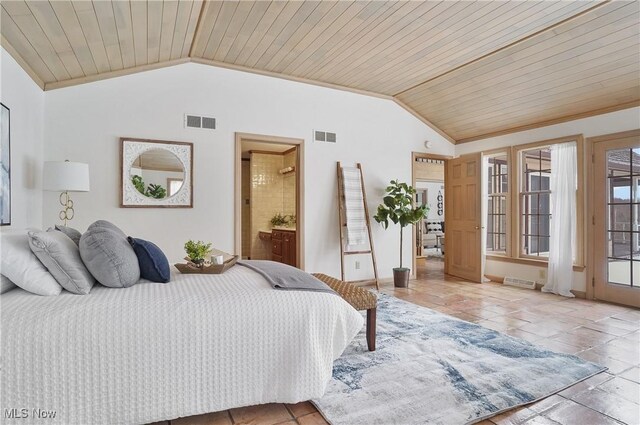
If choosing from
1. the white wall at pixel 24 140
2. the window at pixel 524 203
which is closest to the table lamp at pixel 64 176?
the white wall at pixel 24 140

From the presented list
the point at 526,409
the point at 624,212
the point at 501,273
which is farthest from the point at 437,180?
the point at 526,409

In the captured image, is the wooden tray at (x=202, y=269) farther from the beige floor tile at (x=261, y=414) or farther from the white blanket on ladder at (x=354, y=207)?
the white blanket on ladder at (x=354, y=207)

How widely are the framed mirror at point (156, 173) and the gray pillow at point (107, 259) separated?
198 centimetres

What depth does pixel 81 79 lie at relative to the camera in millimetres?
3711

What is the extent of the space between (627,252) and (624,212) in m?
0.48

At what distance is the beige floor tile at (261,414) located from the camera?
75.1 inches

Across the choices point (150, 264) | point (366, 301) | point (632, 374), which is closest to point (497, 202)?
point (632, 374)

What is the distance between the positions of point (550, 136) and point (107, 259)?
5.52 m

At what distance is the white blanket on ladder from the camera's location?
5062 millimetres

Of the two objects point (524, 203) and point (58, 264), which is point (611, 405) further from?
point (524, 203)

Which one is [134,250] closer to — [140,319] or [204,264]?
[204,264]

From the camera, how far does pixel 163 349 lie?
171 centimetres

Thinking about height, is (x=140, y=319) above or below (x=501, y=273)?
above

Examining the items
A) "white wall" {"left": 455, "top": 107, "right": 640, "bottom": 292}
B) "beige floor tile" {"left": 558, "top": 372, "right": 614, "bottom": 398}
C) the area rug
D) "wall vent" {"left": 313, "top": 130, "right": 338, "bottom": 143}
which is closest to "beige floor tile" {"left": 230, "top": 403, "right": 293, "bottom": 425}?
the area rug
